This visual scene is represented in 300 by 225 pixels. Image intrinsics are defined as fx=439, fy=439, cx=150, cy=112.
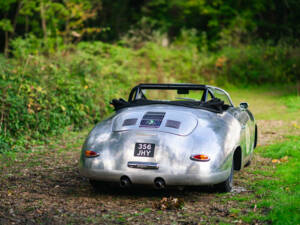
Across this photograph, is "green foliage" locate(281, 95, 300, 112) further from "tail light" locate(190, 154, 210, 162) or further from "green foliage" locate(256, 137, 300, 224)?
"tail light" locate(190, 154, 210, 162)

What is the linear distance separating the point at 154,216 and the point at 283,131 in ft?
23.5

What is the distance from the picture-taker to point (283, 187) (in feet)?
19.4

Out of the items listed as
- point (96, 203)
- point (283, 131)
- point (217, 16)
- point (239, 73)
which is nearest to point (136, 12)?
point (217, 16)

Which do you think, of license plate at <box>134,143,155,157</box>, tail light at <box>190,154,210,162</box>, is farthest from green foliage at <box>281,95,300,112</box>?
license plate at <box>134,143,155,157</box>

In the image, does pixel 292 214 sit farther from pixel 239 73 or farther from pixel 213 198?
pixel 239 73

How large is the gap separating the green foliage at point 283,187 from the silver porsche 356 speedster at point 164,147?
60 cm

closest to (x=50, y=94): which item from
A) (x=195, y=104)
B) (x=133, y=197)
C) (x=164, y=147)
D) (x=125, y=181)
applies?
(x=195, y=104)

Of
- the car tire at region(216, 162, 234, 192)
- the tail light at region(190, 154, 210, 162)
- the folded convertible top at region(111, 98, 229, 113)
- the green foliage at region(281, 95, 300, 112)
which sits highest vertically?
the folded convertible top at region(111, 98, 229, 113)

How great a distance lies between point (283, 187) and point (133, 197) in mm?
2034

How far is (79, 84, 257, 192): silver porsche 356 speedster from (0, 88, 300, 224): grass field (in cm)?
30

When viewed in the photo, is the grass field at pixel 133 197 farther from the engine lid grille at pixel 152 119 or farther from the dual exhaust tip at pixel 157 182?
the engine lid grille at pixel 152 119

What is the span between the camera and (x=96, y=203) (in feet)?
17.4

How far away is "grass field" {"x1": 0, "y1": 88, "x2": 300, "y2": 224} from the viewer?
183 inches

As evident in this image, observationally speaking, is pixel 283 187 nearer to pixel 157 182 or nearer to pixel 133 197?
pixel 157 182
